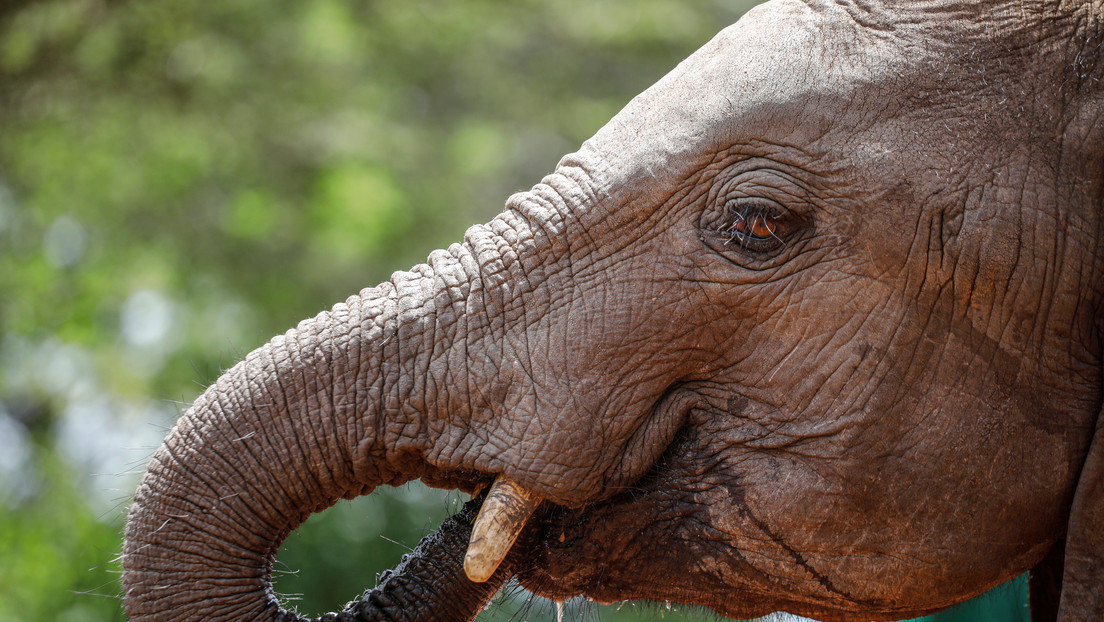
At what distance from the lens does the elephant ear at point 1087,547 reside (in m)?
3.13

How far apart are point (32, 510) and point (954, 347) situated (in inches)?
568

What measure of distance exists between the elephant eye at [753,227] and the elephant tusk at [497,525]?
36.5 inches

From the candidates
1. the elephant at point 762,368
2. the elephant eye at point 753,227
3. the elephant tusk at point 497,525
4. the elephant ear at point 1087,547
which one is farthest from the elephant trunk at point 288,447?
the elephant ear at point 1087,547

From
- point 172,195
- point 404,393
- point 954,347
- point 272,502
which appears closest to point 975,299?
point 954,347

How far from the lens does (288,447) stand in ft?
11.3

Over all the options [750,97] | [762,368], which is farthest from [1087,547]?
[750,97]

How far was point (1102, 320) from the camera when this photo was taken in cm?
326

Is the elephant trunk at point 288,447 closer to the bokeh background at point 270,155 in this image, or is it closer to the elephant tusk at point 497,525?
the elephant tusk at point 497,525

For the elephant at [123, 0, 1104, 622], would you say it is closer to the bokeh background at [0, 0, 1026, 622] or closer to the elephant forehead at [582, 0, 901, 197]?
the elephant forehead at [582, 0, 901, 197]

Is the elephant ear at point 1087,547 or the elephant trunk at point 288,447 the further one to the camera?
the elephant trunk at point 288,447

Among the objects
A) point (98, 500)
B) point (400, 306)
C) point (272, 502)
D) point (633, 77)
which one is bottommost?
point (272, 502)

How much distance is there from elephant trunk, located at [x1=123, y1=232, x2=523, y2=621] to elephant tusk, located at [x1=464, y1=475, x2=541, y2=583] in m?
0.14

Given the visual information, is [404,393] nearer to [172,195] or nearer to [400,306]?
[400,306]

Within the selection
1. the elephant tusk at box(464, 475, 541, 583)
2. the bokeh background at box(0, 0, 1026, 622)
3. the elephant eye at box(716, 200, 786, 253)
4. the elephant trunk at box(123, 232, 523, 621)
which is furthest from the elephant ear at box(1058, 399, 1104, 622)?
the bokeh background at box(0, 0, 1026, 622)
